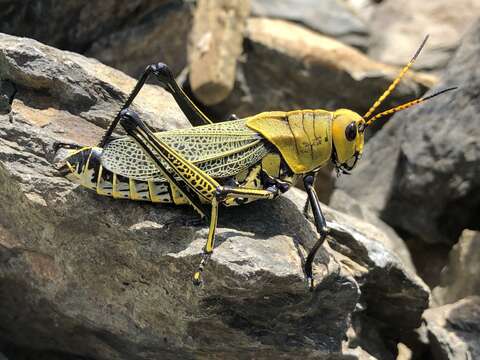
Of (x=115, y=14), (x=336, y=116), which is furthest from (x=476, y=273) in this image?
(x=115, y=14)

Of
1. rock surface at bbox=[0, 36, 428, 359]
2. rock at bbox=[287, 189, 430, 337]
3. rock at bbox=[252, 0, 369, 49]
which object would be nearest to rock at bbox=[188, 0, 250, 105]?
rock at bbox=[252, 0, 369, 49]

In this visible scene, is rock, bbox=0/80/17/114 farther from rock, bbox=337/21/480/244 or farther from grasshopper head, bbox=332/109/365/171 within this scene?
rock, bbox=337/21/480/244

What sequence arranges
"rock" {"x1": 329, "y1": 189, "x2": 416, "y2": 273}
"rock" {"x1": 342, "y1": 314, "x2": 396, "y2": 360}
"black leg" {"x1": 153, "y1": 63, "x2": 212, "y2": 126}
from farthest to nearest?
"rock" {"x1": 329, "y1": 189, "x2": 416, "y2": 273}
"rock" {"x1": 342, "y1": 314, "x2": 396, "y2": 360}
"black leg" {"x1": 153, "y1": 63, "x2": 212, "y2": 126}

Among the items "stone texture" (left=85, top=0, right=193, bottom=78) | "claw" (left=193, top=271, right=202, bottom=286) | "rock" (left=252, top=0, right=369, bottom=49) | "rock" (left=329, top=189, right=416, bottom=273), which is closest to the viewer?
"claw" (left=193, top=271, right=202, bottom=286)

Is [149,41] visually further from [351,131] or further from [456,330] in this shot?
[456,330]

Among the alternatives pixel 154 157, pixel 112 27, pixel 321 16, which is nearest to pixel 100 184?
pixel 154 157

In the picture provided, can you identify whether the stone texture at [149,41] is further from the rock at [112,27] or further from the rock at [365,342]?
the rock at [365,342]
